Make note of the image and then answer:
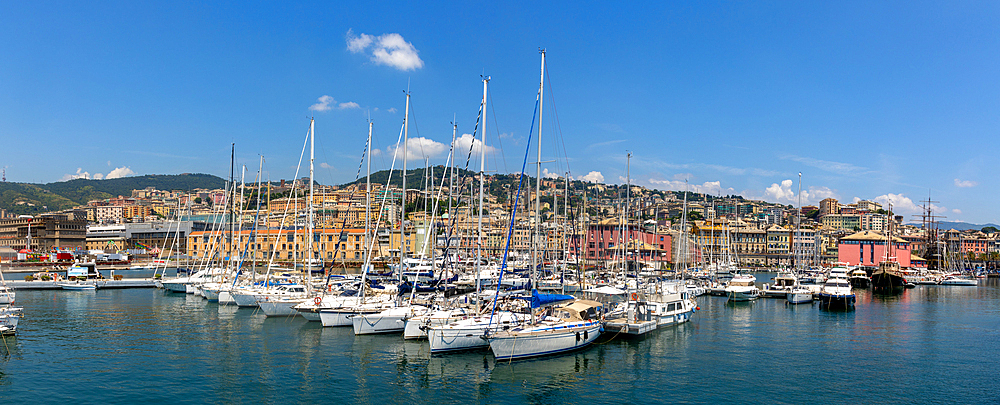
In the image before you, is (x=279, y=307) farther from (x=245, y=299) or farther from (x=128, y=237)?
(x=128, y=237)

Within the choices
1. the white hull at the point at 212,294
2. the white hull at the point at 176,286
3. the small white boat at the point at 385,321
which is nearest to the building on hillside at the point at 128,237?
the white hull at the point at 176,286

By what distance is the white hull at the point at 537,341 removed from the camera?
20.8 metres

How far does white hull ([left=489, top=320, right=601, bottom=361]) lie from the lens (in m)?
20.8

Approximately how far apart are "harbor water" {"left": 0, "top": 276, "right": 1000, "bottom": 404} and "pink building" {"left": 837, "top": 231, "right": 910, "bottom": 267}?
69.5 meters

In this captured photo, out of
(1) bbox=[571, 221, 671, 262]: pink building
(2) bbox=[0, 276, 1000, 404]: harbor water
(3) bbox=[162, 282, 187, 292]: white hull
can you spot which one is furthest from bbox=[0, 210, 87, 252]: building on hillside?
(2) bbox=[0, 276, 1000, 404]: harbor water

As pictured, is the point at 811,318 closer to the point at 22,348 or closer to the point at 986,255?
the point at 22,348

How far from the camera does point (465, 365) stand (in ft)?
68.5

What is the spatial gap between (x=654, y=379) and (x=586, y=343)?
12.3 feet

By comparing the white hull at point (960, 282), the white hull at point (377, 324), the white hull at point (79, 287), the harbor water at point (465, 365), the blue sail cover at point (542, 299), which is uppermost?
the blue sail cover at point (542, 299)

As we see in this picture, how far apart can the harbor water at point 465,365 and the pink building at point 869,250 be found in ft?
228

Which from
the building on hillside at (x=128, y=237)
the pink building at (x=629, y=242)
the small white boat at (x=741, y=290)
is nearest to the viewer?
the small white boat at (x=741, y=290)

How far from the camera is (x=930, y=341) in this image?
92.4 feet

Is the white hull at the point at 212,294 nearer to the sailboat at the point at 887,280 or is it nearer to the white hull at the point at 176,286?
the white hull at the point at 176,286

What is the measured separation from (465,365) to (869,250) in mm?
95011
